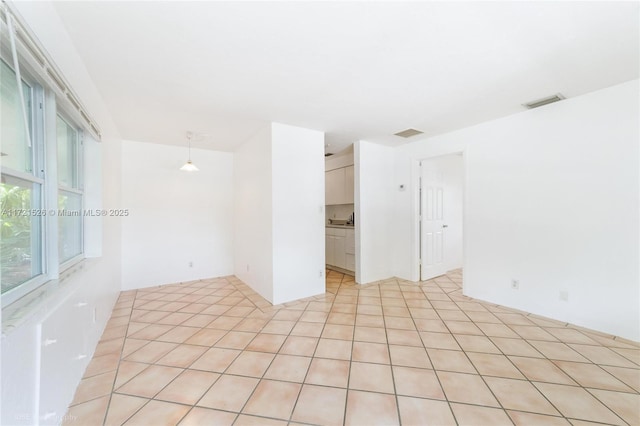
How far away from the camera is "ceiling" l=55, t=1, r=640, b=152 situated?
146 cm

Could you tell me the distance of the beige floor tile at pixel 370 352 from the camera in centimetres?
199

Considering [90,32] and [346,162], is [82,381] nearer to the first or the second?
[90,32]

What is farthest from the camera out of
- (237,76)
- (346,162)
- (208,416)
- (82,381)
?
(346,162)

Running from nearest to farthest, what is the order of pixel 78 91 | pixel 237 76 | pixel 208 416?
pixel 208 416
pixel 78 91
pixel 237 76

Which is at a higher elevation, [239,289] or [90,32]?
[90,32]

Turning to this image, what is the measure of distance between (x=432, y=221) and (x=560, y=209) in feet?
Answer: 5.91

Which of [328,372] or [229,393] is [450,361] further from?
[229,393]

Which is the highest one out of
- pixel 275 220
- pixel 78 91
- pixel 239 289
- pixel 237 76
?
pixel 237 76

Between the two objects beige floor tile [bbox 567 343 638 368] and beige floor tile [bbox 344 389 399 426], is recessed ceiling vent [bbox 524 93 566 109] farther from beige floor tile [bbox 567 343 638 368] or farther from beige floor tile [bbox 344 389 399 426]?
beige floor tile [bbox 344 389 399 426]

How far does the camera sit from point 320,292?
3588mm

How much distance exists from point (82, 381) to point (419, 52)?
3383 millimetres

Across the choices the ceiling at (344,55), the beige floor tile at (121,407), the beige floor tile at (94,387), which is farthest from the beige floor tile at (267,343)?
the ceiling at (344,55)

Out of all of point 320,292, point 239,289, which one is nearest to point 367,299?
point 320,292

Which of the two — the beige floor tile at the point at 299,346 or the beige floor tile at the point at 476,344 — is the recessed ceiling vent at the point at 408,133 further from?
the beige floor tile at the point at 299,346
